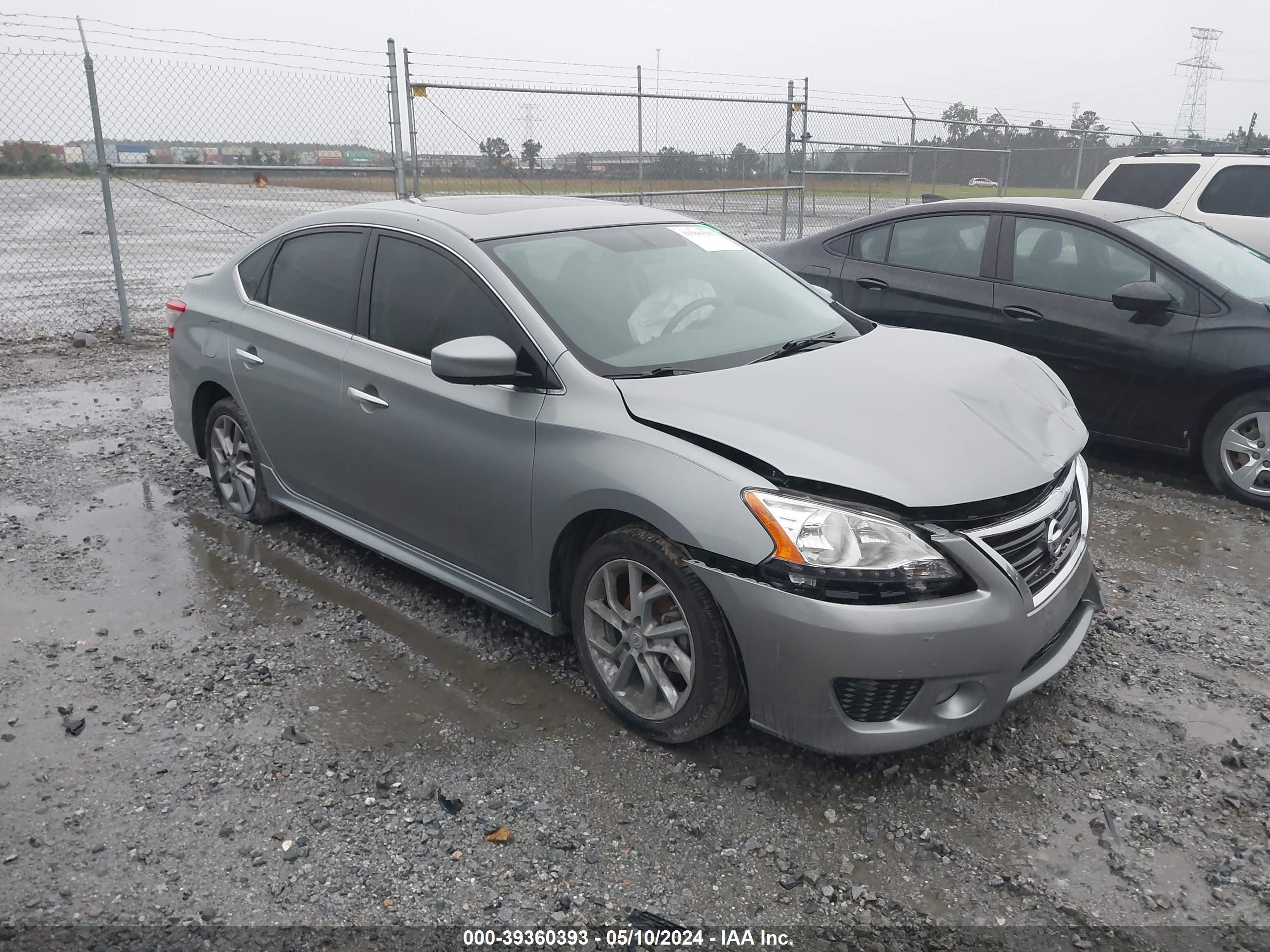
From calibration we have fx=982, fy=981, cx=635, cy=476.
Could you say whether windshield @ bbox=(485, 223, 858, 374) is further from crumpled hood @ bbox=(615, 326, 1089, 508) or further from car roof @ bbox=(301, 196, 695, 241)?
crumpled hood @ bbox=(615, 326, 1089, 508)

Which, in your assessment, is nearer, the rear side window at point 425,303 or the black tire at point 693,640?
the black tire at point 693,640

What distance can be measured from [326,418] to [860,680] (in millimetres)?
2588

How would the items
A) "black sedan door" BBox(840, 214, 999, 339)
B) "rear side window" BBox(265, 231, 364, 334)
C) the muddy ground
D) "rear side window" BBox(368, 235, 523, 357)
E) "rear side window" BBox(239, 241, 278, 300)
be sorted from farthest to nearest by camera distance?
"black sedan door" BBox(840, 214, 999, 339)
"rear side window" BBox(239, 241, 278, 300)
"rear side window" BBox(265, 231, 364, 334)
"rear side window" BBox(368, 235, 523, 357)
the muddy ground

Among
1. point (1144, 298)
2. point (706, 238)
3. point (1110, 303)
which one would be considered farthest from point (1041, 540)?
point (1110, 303)

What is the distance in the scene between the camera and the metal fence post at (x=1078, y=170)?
17.1 meters

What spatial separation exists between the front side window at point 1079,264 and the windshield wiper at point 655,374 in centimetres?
348

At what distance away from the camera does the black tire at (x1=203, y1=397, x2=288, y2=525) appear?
486 centimetres

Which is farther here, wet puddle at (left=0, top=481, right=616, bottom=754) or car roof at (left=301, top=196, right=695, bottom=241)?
car roof at (left=301, top=196, right=695, bottom=241)

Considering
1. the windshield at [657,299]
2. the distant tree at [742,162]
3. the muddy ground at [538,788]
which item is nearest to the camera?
the muddy ground at [538,788]

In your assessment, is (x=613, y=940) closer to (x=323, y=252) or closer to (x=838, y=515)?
(x=838, y=515)

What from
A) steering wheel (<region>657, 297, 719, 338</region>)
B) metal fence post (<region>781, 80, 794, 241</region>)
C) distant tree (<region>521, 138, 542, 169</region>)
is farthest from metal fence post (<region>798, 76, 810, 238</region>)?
steering wheel (<region>657, 297, 719, 338</region>)

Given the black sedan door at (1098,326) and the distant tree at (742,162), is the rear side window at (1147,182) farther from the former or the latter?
the distant tree at (742,162)

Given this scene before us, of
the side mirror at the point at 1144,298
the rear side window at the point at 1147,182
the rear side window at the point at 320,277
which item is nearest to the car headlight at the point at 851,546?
the rear side window at the point at 320,277

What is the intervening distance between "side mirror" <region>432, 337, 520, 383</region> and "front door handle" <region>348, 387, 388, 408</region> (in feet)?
2.08
